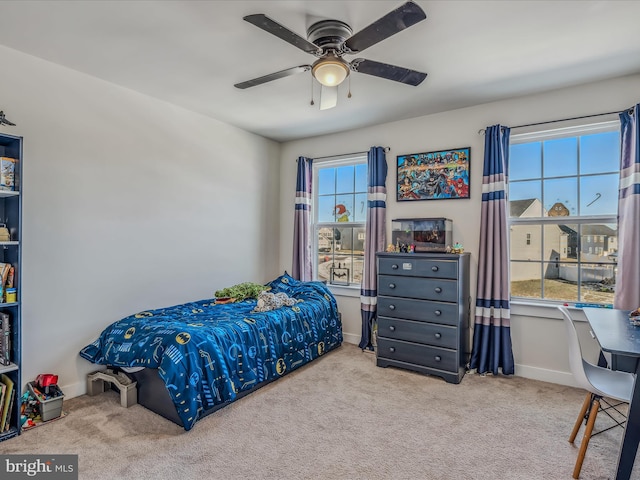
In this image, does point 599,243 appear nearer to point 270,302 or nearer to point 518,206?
point 518,206

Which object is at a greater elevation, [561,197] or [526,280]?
[561,197]

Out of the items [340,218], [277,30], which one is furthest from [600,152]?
[277,30]

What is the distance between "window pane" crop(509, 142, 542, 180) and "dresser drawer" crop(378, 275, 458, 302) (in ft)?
4.16

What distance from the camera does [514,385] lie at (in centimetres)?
307

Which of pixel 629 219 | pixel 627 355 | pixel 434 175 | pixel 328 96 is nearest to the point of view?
pixel 627 355

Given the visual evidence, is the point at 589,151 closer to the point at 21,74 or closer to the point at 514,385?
the point at 514,385

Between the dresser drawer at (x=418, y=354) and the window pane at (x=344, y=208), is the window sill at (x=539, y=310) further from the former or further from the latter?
the window pane at (x=344, y=208)

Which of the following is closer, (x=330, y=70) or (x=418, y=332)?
(x=330, y=70)

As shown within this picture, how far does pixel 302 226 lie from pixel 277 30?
2871 millimetres

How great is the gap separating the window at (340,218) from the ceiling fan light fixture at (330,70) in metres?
2.18

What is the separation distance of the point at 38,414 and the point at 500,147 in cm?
424

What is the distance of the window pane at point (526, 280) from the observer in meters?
3.33

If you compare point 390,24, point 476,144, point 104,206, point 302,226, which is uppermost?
point 390,24

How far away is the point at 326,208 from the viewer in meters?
4.65
